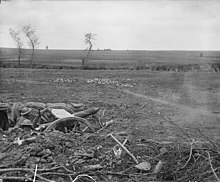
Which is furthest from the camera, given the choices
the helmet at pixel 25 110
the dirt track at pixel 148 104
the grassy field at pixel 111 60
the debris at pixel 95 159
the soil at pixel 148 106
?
the grassy field at pixel 111 60

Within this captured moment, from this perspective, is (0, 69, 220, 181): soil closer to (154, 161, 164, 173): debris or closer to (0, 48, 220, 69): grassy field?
(154, 161, 164, 173): debris

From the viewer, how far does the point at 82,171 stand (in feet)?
15.3

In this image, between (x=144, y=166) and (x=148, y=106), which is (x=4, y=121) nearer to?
(x=144, y=166)

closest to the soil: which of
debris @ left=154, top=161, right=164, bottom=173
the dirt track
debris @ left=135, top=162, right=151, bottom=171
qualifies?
the dirt track

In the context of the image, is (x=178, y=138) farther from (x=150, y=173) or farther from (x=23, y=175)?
(x=23, y=175)

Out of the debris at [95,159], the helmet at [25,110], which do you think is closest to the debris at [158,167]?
the debris at [95,159]

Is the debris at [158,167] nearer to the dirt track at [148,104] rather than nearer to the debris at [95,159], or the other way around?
the debris at [95,159]

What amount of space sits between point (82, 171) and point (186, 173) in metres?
1.38

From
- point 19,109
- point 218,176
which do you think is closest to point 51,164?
point 218,176

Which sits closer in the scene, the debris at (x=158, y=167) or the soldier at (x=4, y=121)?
the debris at (x=158, y=167)

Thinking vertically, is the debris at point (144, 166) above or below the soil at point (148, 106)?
above

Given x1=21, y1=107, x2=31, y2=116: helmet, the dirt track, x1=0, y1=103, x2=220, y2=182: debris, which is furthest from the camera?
the dirt track

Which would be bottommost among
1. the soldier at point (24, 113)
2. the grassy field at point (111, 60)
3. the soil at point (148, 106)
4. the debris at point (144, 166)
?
the soil at point (148, 106)

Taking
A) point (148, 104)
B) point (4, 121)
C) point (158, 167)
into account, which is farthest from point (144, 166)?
point (148, 104)
